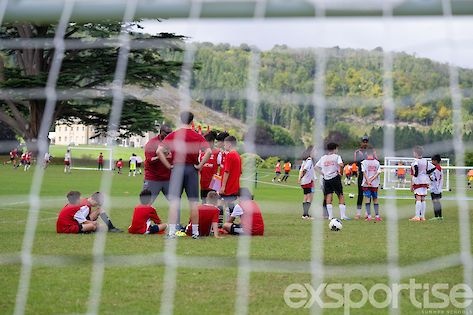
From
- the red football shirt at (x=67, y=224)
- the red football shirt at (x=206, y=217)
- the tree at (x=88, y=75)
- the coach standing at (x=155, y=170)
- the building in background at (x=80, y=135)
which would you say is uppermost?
the tree at (x=88, y=75)

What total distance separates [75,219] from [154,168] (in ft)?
3.29

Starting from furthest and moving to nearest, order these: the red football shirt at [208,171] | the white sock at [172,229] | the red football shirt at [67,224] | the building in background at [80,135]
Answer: the red football shirt at [208,171] → the building in background at [80,135] → the red football shirt at [67,224] → the white sock at [172,229]

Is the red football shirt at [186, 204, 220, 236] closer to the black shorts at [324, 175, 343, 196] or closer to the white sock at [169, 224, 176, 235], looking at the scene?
the white sock at [169, 224, 176, 235]

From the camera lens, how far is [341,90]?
16.6ft

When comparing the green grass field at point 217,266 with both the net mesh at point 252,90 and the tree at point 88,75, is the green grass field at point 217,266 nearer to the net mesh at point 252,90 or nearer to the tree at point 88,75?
the net mesh at point 252,90

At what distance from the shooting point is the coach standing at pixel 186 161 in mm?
8023

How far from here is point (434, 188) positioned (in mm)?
13109

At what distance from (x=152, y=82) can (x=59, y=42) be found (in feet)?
18.2

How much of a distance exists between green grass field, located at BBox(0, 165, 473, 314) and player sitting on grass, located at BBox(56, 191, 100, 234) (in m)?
0.17

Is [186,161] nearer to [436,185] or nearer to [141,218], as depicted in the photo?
[141,218]

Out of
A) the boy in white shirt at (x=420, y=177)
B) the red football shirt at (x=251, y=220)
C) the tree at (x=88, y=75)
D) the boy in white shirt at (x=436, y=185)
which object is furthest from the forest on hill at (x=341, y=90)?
the boy in white shirt at (x=436, y=185)

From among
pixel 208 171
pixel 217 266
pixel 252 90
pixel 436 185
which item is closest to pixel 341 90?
pixel 252 90

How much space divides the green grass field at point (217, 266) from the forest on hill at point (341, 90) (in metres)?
1.04

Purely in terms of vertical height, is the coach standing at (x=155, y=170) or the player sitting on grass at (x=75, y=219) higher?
the coach standing at (x=155, y=170)
